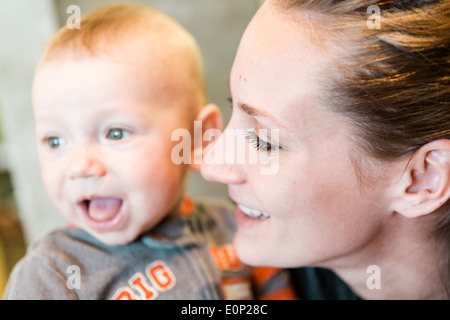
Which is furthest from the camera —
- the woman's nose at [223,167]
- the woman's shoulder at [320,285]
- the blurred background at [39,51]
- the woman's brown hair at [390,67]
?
the blurred background at [39,51]

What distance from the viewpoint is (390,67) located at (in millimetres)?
818

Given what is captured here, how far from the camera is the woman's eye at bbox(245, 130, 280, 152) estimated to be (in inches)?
35.7

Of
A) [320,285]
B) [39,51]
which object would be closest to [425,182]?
[320,285]

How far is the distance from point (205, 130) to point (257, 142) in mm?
294

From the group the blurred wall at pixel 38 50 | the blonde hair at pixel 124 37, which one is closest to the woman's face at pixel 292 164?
the blonde hair at pixel 124 37

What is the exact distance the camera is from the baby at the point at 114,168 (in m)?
0.98

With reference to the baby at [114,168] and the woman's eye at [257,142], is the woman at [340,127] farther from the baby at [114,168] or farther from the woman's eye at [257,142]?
the baby at [114,168]

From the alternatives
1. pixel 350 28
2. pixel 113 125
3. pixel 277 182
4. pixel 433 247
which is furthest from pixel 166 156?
pixel 433 247

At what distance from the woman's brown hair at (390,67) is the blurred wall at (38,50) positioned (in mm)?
624

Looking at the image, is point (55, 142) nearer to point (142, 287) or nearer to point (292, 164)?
point (142, 287)

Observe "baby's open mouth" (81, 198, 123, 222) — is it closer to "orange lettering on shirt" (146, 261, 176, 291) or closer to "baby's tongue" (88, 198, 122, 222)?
"baby's tongue" (88, 198, 122, 222)

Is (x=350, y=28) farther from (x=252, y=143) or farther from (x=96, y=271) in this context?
(x=96, y=271)

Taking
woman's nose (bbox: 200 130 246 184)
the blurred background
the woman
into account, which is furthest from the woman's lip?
the blurred background

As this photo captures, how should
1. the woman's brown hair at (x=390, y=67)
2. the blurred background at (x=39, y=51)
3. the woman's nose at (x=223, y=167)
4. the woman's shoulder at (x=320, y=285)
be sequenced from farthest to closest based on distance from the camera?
the blurred background at (x=39, y=51) < the woman's shoulder at (x=320, y=285) < the woman's nose at (x=223, y=167) < the woman's brown hair at (x=390, y=67)
